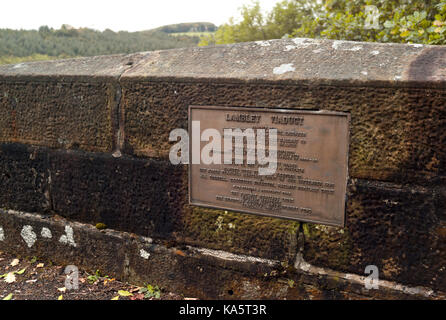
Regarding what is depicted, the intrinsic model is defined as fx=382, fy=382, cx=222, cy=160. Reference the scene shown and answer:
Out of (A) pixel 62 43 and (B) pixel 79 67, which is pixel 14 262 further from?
(A) pixel 62 43

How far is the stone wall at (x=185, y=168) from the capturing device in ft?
6.34

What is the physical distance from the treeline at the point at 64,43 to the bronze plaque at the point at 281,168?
2367cm

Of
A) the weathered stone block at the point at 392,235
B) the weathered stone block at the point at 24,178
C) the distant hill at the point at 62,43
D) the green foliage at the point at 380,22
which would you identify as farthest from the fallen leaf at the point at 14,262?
the distant hill at the point at 62,43

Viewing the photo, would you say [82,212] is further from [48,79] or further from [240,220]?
[240,220]

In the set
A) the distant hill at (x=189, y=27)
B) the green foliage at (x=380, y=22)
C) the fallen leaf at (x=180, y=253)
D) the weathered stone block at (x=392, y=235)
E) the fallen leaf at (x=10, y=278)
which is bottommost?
the fallen leaf at (x=10, y=278)

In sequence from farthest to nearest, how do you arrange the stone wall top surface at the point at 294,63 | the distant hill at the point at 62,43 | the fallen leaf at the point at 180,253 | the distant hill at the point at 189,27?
the distant hill at the point at 189,27 < the distant hill at the point at 62,43 < the fallen leaf at the point at 180,253 < the stone wall top surface at the point at 294,63

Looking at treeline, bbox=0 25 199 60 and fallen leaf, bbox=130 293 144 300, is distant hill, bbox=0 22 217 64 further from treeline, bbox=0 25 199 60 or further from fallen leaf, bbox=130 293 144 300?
fallen leaf, bbox=130 293 144 300

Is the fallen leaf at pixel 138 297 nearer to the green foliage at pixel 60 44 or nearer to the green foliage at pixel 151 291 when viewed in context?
the green foliage at pixel 151 291

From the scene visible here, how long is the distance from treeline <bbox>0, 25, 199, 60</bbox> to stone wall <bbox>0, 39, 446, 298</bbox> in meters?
22.6

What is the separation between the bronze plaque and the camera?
2068mm

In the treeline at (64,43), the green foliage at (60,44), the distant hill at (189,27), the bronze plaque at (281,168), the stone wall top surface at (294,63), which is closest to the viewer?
the stone wall top surface at (294,63)

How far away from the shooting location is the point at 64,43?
27266 millimetres

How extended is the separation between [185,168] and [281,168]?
2.06 feet

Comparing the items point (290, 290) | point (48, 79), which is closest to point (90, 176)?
point (48, 79)
